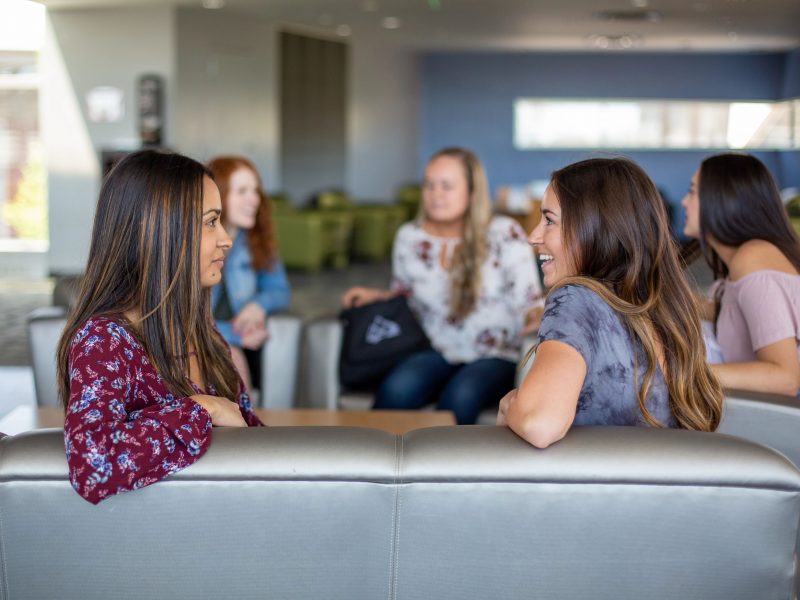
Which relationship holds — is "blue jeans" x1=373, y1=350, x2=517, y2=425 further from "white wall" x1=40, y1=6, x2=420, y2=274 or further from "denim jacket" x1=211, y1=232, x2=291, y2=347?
"white wall" x1=40, y1=6, x2=420, y2=274

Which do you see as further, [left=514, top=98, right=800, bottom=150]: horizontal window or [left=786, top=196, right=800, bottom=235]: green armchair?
[left=514, top=98, right=800, bottom=150]: horizontal window

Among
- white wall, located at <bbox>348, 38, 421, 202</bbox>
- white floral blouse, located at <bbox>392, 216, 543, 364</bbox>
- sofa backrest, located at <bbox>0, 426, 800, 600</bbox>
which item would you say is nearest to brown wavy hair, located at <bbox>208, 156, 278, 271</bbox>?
white floral blouse, located at <bbox>392, 216, 543, 364</bbox>

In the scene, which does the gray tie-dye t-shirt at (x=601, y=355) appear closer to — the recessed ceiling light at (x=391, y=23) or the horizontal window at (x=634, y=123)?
the recessed ceiling light at (x=391, y=23)

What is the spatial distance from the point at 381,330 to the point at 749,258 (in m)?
1.39

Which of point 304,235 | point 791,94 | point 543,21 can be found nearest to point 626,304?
point 304,235

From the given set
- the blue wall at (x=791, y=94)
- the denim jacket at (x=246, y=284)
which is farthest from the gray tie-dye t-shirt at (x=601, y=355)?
the blue wall at (x=791, y=94)

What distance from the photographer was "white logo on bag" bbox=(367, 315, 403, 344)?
11.8ft

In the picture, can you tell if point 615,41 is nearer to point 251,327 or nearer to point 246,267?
point 246,267

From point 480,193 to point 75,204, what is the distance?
8687mm

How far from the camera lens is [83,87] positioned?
1127 centimetres

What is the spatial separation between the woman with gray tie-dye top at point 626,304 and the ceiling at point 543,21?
986cm

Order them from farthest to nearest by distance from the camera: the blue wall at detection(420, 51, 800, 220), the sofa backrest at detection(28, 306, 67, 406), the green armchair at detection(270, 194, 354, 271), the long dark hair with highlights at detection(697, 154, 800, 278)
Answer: the blue wall at detection(420, 51, 800, 220)
the green armchair at detection(270, 194, 354, 271)
the sofa backrest at detection(28, 306, 67, 406)
the long dark hair with highlights at detection(697, 154, 800, 278)

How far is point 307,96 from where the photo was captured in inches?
565

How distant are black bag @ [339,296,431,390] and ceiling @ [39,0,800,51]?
26.9ft
